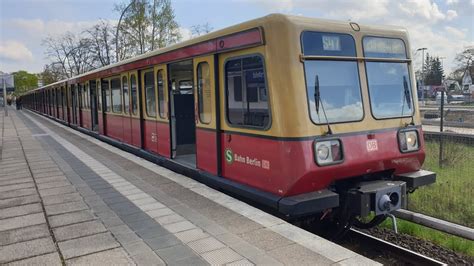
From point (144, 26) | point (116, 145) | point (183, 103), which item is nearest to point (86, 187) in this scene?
point (183, 103)

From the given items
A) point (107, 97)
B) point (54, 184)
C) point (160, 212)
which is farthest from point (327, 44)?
point (107, 97)

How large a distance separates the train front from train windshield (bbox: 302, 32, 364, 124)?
0.01 meters

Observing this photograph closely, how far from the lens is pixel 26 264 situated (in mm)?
3750

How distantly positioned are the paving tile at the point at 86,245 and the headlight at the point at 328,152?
7.86 ft

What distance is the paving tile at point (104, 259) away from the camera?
3709mm

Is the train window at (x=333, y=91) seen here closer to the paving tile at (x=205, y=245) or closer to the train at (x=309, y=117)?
the train at (x=309, y=117)

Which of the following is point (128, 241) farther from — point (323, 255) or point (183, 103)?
point (183, 103)

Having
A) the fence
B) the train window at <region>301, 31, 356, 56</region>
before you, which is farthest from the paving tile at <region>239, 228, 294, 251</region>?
the fence

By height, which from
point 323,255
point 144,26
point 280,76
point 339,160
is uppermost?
point 144,26

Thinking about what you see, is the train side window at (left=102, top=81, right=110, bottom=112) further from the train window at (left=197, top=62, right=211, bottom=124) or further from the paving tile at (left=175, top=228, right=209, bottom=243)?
the paving tile at (left=175, top=228, right=209, bottom=243)

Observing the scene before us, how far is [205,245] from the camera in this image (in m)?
4.05

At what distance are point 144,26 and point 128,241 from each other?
27.3 m

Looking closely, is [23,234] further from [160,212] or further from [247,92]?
[247,92]

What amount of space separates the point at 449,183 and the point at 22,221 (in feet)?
23.6
